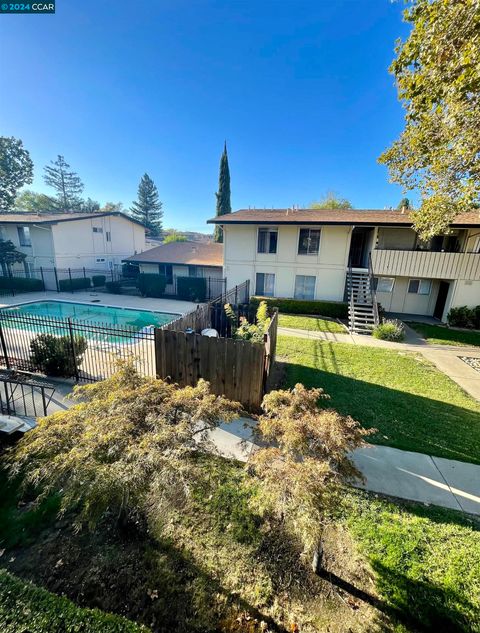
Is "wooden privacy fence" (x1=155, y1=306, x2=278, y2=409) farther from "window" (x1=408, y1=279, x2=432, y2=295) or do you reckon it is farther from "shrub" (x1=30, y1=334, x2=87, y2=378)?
"window" (x1=408, y1=279, x2=432, y2=295)

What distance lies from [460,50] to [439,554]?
10347mm

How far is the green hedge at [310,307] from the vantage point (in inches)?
617

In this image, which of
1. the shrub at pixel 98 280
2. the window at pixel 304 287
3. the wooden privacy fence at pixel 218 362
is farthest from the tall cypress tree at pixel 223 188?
the wooden privacy fence at pixel 218 362

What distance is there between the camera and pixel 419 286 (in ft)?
54.1

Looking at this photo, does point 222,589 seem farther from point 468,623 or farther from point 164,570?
point 468,623

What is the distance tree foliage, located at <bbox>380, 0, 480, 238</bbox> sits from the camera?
241 inches

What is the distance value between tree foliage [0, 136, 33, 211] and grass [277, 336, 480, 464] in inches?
1983

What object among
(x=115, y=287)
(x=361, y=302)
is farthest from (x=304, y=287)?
(x=115, y=287)

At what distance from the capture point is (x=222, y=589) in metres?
2.76

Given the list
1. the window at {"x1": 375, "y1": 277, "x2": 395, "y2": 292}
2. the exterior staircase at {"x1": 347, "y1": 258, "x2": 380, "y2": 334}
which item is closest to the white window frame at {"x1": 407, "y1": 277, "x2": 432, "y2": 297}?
the window at {"x1": 375, "y1": 277, "x2": 395, "y2": 292}

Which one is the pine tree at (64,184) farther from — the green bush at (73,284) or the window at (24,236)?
the green bush at (73,284)

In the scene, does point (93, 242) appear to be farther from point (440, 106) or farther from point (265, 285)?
point (440, 106)

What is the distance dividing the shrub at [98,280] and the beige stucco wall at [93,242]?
1.42 meters

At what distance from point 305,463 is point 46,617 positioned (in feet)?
7.73
